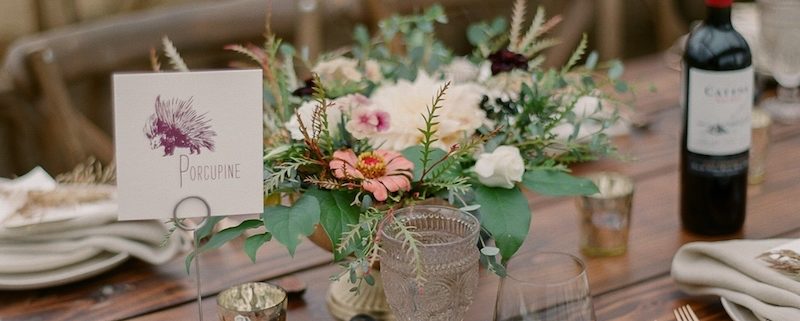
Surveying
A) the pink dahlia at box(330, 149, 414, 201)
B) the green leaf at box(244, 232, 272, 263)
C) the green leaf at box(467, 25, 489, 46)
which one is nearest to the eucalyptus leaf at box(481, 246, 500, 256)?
the pink dahlia at box(330, 149, 414, 201)

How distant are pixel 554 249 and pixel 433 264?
397 mm

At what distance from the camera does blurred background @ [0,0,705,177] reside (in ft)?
6.27

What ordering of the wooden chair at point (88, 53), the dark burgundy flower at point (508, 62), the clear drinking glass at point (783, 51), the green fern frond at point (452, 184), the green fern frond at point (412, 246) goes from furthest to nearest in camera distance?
the wooden chair at point (88, 53), the clear drinking glass at point (783, 51), the dark burgundy flower at point (508, 62), the green fern frond at point (452, 184), the green fern frond at point (412, 246)

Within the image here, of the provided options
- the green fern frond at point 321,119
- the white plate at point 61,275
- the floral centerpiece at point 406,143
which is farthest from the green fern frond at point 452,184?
the white plate at point 61,275

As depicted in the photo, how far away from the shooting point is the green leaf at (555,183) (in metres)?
1.10

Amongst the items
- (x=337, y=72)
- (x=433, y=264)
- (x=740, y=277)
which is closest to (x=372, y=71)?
(x=337, y=72)

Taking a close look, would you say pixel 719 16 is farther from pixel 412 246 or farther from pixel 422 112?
pixel 412 246

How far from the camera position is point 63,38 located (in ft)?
6.19

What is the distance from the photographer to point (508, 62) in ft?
4.07

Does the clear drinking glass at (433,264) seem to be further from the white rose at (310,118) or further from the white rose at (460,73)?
the white rose at (460,73)

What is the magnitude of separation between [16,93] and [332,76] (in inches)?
40.4

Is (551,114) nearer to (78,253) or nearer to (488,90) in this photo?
(488,90)

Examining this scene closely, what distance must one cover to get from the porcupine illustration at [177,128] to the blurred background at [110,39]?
600 millimetres

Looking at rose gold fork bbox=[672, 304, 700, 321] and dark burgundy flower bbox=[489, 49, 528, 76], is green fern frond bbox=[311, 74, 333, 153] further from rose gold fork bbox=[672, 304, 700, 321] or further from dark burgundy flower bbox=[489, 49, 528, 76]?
rose gold fork bbox=[672, 304, 700, 321]
